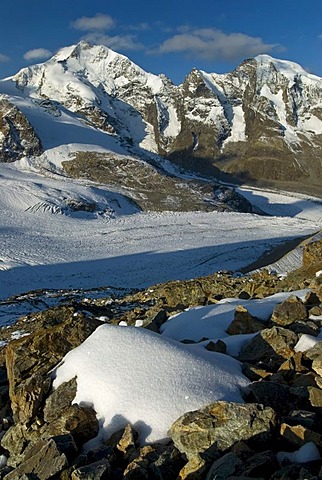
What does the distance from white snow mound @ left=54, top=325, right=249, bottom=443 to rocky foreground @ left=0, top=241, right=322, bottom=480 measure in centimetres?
18

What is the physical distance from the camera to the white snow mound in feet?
18.9

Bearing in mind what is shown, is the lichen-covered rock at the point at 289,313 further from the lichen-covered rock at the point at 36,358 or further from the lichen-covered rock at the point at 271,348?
the lichen-covered rock at the point at 36,358

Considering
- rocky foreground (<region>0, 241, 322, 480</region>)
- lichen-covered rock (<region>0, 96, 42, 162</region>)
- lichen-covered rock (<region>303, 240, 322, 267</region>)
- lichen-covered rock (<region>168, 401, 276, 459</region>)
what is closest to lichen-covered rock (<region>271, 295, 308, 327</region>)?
rocky foreground (<region>0, 241, 322, 480</region>)

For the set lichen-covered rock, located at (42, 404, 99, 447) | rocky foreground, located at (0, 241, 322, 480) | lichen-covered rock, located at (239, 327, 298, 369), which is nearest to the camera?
rocky foreground, located at (0, 241, 322, 480)

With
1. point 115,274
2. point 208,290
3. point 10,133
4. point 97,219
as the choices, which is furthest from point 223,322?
point 10,133

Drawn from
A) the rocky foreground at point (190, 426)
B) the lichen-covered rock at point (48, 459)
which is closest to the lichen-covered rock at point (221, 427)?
the rocky foreground at point (190, 426)

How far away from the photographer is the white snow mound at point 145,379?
576 cm

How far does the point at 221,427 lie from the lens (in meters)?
5.06

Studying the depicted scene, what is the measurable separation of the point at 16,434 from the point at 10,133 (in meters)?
106

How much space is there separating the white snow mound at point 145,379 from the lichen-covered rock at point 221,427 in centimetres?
43

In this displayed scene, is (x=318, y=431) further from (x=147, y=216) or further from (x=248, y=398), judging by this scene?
(x=147, y=216)

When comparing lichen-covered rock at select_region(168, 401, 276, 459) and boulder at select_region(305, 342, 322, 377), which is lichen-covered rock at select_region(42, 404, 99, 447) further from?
boulder at select_region(305, 342, 322, 377)

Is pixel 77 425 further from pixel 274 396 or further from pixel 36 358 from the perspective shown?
pixel 274 396

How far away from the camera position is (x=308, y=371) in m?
6.57
